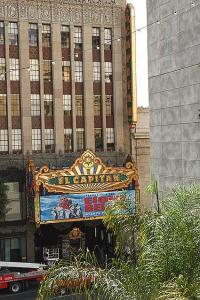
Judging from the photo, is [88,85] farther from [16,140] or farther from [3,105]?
[16,140]

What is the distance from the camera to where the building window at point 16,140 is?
44.9 metres

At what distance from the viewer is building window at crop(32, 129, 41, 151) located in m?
45.5

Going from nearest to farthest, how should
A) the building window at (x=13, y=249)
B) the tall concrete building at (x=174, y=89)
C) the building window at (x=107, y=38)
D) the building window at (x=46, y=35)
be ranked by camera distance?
1. the tall concrete building at (x=174, y=89)
2. the building window at (x=13, y=249)
3. the building window at (x=46, y=35)
4. the building window at (x=107, y=38)

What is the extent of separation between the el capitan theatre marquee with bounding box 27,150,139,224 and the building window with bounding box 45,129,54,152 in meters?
3.90

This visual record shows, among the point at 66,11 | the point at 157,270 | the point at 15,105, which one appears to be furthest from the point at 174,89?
the point at 66,11

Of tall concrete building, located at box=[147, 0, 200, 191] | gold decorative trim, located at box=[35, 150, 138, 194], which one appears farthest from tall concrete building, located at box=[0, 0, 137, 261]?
tall concrete building, located at box=[147, 0, 200, 191]

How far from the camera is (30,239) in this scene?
4553 centimetres

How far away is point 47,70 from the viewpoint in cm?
4581

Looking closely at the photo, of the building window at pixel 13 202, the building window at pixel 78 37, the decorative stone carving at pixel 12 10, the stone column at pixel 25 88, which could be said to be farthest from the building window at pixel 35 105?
the decorative stone carving at pixel 12 10

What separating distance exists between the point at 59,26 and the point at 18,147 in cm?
1148

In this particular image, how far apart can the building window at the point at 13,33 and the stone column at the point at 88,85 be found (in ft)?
20.2

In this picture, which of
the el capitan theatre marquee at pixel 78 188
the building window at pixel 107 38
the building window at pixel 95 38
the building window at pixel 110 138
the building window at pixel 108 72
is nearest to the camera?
the el capitan theatre marquee at pixel 78 188

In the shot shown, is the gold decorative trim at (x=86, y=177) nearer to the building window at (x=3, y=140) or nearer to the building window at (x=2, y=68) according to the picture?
the building window at (x=3, y=140)

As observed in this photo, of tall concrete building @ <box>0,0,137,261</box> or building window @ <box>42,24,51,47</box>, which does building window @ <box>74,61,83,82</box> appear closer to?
tall concrete building @ <box>0,0,137,261</box>
